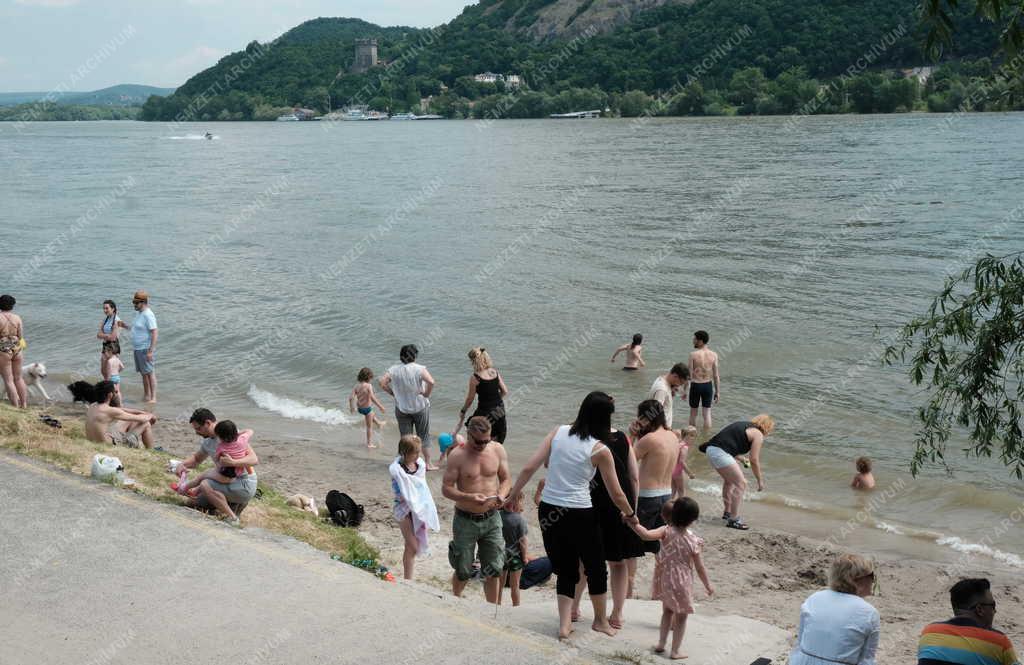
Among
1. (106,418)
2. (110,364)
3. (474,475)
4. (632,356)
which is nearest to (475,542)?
(474,475)

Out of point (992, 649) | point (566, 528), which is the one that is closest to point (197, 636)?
point (566, 528)

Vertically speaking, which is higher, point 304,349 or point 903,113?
point 903,113

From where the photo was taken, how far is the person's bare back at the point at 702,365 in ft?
49.3

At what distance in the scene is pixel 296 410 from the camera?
18.0 metres

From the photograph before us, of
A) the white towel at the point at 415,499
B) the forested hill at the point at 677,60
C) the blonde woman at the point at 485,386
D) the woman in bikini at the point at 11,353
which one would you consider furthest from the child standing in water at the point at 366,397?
the forested hill at the point at 677,60

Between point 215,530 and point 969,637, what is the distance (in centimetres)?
581

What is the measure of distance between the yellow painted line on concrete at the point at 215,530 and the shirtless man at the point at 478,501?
3.36 feet

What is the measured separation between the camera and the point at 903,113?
10538cm

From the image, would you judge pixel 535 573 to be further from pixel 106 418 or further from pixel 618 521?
pixel 106 418

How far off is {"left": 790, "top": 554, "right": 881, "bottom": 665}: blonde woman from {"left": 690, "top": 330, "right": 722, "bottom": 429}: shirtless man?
9251mm

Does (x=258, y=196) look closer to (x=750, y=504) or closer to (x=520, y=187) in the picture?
(x=520, y=187)

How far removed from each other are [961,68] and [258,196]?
77.2 meters

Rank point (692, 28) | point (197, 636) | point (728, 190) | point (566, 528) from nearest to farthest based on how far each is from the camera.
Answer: point (197, 636), point (566, 528), point (728, 190), point (692, 28)

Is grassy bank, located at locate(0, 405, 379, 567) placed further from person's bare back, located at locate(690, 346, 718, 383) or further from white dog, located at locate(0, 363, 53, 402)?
person's bare back, located at locate(690, 346, 718, 383)
